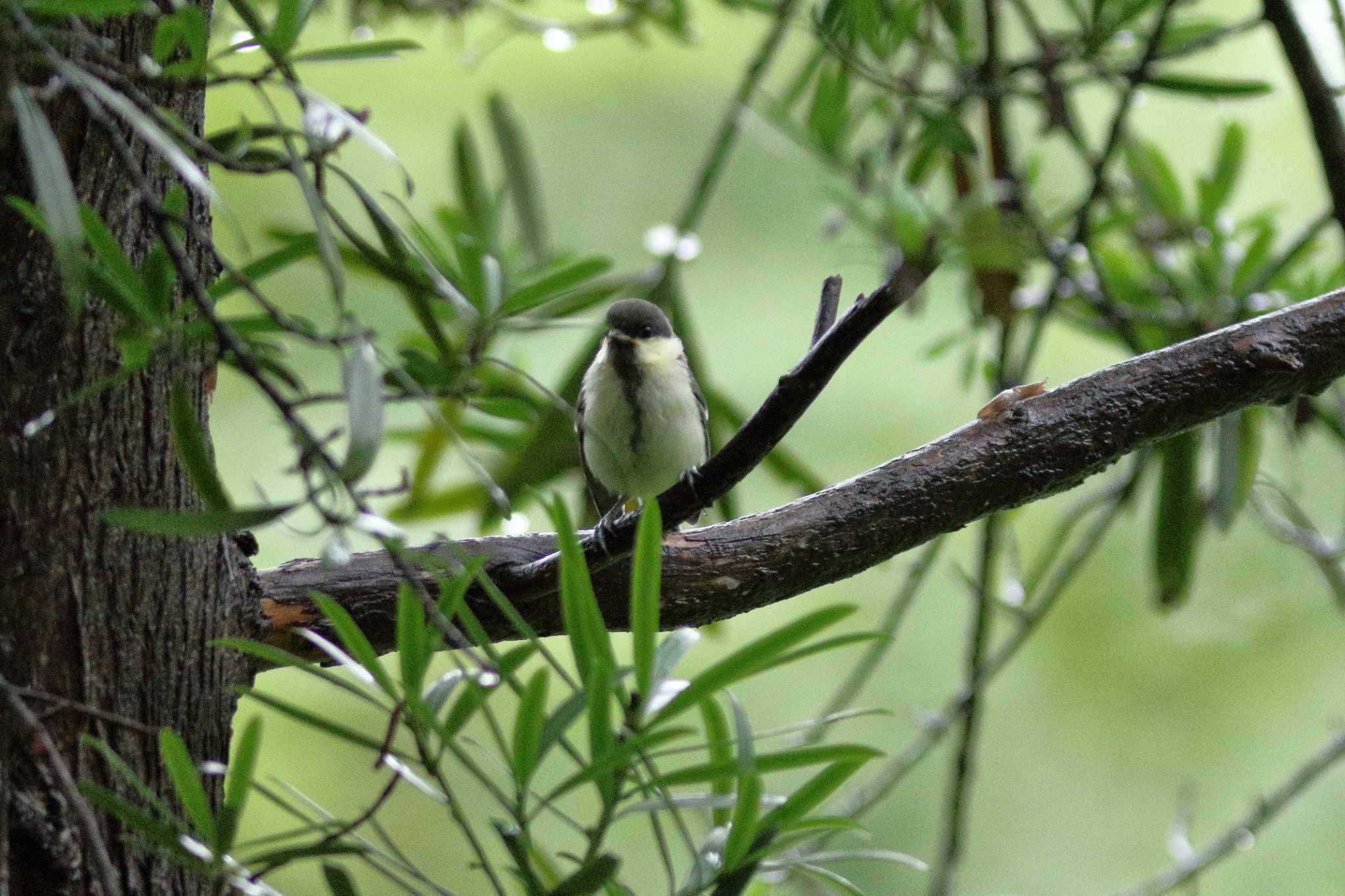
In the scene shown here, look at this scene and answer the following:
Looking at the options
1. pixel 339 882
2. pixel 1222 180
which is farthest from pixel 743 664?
pixel 1222 180

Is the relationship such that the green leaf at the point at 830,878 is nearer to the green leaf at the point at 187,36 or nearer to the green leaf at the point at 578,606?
the green leaf at the point at 578,606

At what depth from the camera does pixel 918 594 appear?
3.07 meters

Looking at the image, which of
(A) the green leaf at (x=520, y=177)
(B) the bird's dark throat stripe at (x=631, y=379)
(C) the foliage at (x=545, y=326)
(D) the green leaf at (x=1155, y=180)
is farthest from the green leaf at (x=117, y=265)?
(D) the green leaf at (x=1155, y=180)

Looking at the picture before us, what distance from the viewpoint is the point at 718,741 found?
2.30ft

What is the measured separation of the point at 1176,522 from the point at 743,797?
1116mm

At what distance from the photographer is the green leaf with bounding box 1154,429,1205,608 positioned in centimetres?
160

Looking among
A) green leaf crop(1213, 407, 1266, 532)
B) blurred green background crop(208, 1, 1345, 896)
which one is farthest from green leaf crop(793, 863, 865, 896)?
blurred green background crop(208, 1, 1345, 896)

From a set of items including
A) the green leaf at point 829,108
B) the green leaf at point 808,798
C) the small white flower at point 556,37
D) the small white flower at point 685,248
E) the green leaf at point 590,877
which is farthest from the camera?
the small white flower at point 556,37

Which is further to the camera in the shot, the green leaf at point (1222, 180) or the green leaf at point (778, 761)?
the green leaf at point (1222, 180)

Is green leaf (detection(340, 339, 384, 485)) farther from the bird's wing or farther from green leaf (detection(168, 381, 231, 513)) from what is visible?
the bird's wing

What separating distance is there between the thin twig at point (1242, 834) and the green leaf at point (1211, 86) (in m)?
0.82

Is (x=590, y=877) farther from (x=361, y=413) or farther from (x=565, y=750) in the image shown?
(x=361, y=413)

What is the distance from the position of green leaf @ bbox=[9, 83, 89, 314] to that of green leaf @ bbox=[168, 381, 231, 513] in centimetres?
12

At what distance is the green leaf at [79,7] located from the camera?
57cm
